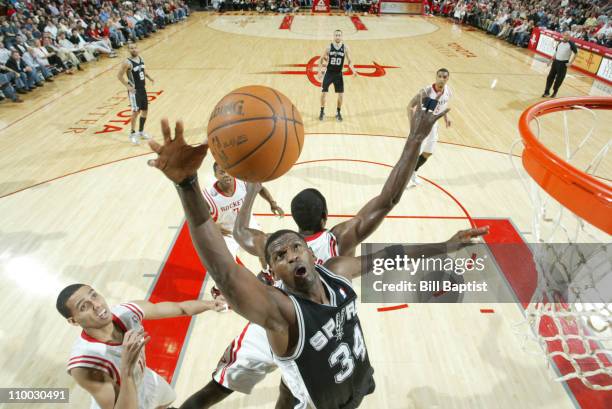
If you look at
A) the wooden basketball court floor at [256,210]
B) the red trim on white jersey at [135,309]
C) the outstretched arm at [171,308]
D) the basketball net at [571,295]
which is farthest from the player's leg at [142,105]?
the basketball net at [571,295]

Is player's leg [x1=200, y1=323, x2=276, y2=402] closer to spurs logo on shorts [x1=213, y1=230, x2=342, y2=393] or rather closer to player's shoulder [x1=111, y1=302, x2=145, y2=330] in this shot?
spurs logo on shorts [x1=213, y1=230, x2=342, y2=393]

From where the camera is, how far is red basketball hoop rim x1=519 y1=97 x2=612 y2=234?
212 centimetres

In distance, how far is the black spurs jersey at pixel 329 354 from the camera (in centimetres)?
181

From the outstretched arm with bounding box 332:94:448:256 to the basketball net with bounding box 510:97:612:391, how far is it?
1359 mm

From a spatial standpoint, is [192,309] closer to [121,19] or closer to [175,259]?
[175,259]

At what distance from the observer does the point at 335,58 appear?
815 centimetres

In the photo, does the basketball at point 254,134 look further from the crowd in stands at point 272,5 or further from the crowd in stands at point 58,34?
the crowd in stands at point 272,5

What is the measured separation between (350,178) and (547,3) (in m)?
18.8

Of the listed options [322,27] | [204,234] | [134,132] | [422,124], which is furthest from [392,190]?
[322,27]

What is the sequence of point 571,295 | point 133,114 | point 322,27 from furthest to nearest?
point 322,27 < point 133,114 < point 571,295

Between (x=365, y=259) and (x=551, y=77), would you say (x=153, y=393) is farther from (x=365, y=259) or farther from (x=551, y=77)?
(x=551, y=77)

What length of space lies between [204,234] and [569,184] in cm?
202

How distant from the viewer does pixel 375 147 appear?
7.30m
